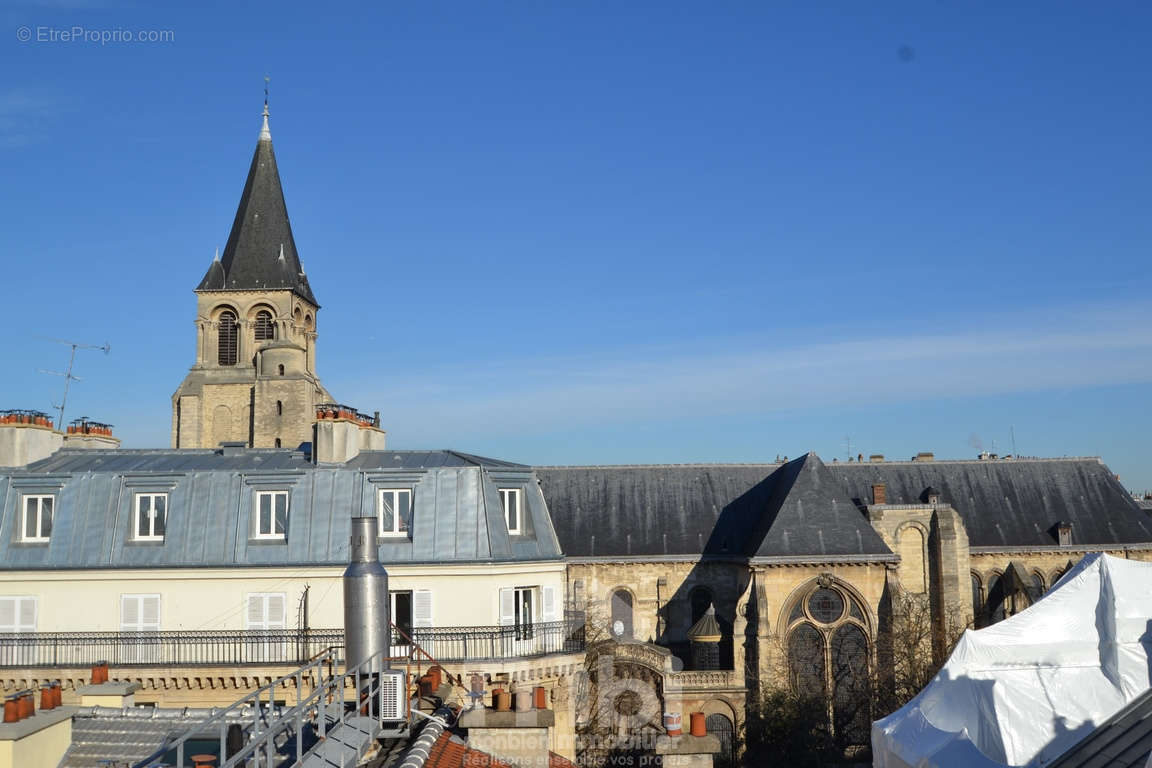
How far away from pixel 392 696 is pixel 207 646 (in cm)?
1289

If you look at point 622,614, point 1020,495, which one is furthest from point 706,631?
point 1020,495

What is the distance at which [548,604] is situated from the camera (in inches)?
1067

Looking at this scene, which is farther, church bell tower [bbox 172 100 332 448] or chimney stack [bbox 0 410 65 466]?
church bell tower [bbox 172 100 332 448]

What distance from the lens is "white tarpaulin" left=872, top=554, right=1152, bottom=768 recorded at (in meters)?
18.0

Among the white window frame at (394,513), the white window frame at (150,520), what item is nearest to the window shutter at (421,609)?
the white window frame at (394,513)

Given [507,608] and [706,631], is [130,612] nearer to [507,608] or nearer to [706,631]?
[507,608]

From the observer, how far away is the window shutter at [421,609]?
25.3 metres

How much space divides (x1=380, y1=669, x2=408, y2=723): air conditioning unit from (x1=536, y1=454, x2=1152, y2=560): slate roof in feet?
106

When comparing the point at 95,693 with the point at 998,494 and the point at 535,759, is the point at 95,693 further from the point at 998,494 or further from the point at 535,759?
the point at 998,494

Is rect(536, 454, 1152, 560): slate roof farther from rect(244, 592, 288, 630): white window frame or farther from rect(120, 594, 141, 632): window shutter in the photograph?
rect(120, 594, 141, 632): window shutter

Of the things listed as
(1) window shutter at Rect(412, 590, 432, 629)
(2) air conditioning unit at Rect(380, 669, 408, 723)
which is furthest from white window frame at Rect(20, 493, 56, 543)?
(2) air conditioning unit at Rect(380, 669, 408, 723)

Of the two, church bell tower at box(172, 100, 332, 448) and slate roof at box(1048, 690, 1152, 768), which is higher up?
church bell tower at box(172, 100, 332, 448)

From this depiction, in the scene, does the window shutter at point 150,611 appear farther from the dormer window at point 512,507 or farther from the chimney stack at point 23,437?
the dormer window at point 512,507

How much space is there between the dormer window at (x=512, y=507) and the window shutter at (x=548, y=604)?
1.54 m
